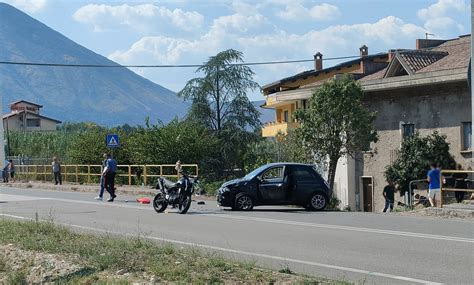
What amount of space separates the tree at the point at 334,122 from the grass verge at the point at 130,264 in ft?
51.7

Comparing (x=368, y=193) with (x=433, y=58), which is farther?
(x=368, y=193)

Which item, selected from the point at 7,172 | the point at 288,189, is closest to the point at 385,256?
the point at 288,189

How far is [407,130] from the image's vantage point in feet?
105

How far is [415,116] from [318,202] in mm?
11915

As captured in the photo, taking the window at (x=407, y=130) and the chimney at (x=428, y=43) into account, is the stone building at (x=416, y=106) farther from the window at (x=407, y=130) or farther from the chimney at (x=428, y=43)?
the chimney at (x=428, y=43)

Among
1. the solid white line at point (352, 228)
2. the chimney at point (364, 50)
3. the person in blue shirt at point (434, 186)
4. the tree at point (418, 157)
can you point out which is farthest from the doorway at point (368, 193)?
the chimney at point (364, 50)

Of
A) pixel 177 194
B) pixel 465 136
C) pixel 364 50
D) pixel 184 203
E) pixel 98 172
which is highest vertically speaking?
pixel 364 50

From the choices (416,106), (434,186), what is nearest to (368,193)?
(416,106)

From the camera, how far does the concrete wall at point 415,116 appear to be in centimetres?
2942

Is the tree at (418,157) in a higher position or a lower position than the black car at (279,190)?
higher

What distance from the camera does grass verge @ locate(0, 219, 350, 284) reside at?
27.6 ft

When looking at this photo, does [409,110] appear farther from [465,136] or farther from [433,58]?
[433,58]

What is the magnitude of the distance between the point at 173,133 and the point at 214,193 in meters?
8.50

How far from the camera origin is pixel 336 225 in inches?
631
